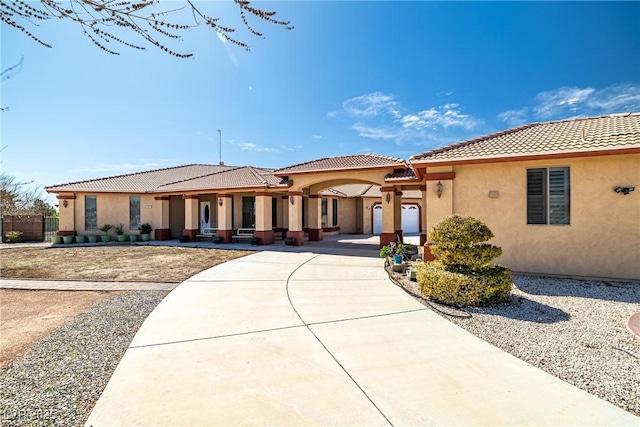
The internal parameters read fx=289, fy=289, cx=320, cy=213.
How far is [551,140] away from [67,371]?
11721mm

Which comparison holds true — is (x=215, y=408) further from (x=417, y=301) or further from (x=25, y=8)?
(x=417, y=301)

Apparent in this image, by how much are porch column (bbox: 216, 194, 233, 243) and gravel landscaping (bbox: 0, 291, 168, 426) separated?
1296 cm

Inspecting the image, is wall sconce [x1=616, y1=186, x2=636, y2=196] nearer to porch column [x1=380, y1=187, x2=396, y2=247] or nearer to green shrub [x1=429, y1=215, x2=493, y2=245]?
green shrub [x1=429, y1=215, x2=493, y2=245]

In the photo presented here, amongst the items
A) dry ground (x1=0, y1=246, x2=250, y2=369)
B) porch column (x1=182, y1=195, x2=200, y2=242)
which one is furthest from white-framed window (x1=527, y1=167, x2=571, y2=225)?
porch column (x1=182, y1=195, x2=200, y2=242)

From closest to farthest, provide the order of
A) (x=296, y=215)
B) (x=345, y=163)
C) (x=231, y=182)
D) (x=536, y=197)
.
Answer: (x=536, y=197), (x=345, y=163), (x=296, y=215), (x=231, y=182)

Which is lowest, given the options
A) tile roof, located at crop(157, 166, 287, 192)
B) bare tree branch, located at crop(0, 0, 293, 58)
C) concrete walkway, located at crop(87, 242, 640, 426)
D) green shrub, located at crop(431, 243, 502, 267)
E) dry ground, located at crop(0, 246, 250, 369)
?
dry ground, located at crop(0, 246, 250, 369)

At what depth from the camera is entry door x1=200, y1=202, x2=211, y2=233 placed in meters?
20.8

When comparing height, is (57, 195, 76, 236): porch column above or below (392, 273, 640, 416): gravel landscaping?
above

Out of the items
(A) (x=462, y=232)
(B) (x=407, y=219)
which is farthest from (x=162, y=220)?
(A) (x=462, y=232)

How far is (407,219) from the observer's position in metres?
24.8

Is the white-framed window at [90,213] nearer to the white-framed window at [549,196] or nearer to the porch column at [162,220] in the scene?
the porch column at [162,220]

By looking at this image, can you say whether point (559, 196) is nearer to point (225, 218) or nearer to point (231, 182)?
point (231, 182)

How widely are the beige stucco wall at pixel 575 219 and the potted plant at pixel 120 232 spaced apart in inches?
818

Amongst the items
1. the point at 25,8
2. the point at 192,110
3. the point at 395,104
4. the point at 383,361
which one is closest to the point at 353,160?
the point at 395,104
